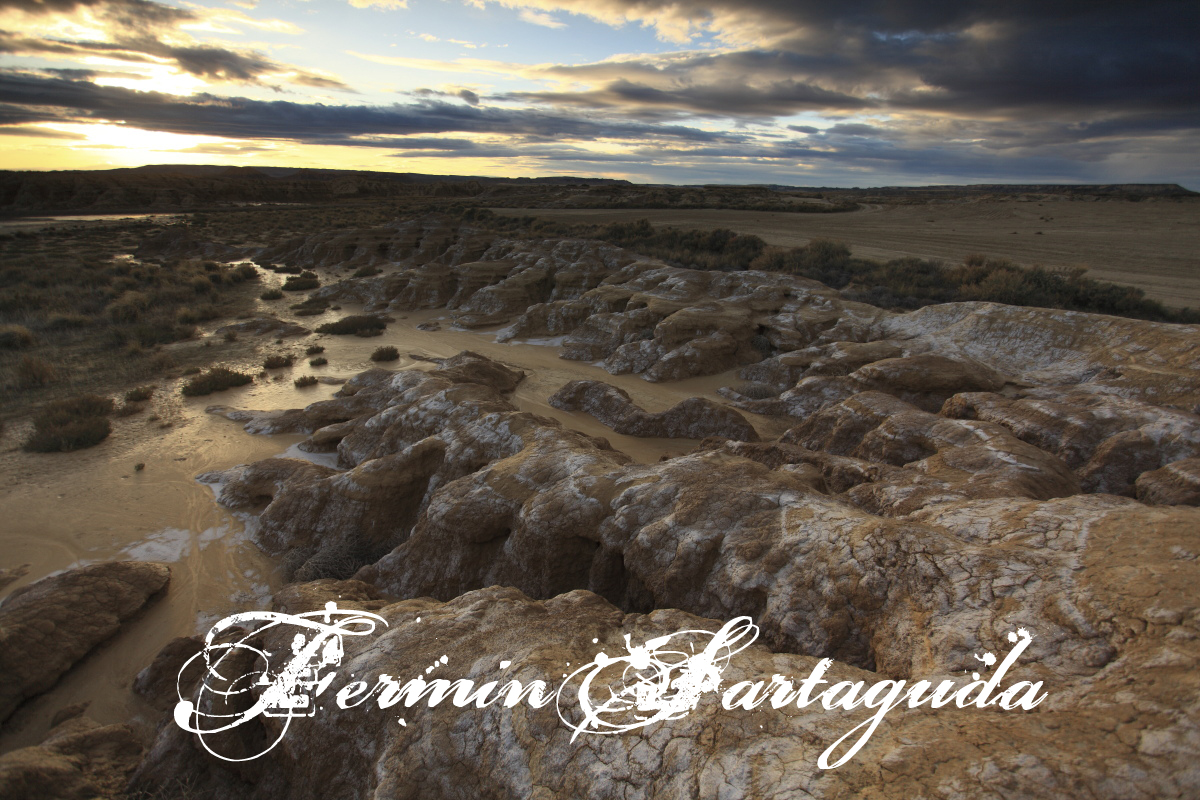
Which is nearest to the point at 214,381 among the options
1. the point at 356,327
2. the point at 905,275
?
the point at 356,327

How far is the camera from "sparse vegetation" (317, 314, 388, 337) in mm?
21375

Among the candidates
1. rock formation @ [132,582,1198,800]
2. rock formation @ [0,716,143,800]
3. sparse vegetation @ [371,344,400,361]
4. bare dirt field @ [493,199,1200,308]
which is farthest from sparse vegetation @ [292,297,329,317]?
bare dirt field @ [493,199,1200,308]

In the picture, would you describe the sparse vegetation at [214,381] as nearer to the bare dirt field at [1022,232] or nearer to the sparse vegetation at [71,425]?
the sparse vegetation at [71,425]

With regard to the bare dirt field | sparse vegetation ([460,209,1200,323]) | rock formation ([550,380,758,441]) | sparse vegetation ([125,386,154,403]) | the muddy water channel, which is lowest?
the muddy water channel

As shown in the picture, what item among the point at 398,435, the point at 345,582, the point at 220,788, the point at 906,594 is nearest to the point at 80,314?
the point at 398,435

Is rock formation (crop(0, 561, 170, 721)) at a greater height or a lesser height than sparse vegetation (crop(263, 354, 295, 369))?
lesser

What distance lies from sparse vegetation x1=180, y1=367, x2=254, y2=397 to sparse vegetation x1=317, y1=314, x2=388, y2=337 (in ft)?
17.4

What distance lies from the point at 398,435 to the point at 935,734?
938 cm

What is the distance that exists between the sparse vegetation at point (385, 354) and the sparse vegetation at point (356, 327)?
3.26 meters

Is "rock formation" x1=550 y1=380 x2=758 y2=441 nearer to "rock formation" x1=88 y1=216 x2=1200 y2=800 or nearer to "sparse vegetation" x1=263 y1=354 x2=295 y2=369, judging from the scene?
"rock formation" x1=88 y1=216 x2=1200 y2=800

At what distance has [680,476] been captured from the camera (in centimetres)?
Answer: 613

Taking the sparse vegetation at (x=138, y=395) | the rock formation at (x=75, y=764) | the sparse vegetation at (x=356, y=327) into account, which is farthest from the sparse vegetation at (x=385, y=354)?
the rock formation at (x=75, y=764)

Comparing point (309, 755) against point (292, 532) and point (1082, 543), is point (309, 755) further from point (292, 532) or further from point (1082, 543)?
point (1082, 543)

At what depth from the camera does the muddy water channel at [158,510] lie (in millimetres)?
6406
